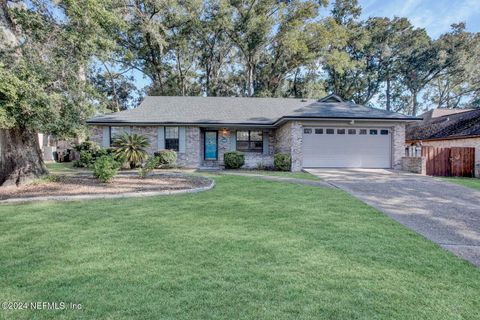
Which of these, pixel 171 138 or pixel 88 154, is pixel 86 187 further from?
pixel 171 138

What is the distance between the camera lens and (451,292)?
2641 mm

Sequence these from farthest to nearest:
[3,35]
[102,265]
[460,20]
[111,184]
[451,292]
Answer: [460,20]
[111,184]
[3,35]
[102,265]
[451,292]

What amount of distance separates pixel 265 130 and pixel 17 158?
12.3 metres

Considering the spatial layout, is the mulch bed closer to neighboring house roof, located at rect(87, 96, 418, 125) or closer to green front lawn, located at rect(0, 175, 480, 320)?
green front lawn, located at rect(0, 175, 480, 320)

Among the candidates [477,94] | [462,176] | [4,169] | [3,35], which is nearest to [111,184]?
[4,169]

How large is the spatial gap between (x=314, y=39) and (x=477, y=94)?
26765 millimetres

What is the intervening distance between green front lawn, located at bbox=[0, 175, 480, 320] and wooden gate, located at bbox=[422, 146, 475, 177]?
10.4 metres

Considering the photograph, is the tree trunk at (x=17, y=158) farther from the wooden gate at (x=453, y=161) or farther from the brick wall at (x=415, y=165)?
the wooden gate at (x=453, y=161)

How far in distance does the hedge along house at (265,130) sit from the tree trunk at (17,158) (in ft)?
18.3

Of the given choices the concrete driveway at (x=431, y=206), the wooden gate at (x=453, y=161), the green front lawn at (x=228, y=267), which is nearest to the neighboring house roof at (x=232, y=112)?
the wooden gate at (x=453, y=161)

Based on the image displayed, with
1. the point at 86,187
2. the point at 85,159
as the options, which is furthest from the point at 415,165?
the point at 85,159

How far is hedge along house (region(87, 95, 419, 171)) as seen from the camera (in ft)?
43.4

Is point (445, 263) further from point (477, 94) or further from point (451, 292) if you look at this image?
point (477, 94)

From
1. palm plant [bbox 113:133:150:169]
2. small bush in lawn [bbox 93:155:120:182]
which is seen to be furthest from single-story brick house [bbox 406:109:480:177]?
palm plant [bbox 113:133:150:169]
